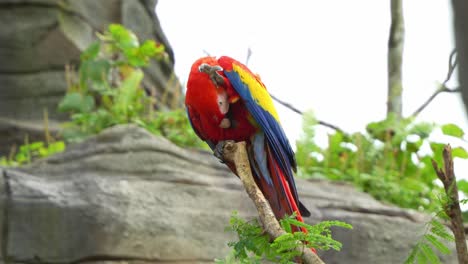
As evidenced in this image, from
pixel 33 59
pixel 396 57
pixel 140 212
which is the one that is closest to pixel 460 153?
pixel 396 57

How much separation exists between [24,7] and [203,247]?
398 cm

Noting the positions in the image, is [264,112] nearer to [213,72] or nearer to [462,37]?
[213,72]

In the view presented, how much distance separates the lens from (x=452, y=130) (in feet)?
16.0

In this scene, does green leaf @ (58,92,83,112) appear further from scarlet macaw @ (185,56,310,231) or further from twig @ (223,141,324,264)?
twig @ (223,141,324,264)

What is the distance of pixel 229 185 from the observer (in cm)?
444

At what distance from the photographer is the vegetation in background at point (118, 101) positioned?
5234 millimetres

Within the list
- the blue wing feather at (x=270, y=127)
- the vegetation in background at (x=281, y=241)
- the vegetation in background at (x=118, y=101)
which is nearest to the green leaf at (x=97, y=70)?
the vegetation in background at (x=118, y=101)

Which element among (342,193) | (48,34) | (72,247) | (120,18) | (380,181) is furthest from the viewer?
(120,18)

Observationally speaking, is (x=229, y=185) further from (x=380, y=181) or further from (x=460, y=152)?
(x=460, y=152)

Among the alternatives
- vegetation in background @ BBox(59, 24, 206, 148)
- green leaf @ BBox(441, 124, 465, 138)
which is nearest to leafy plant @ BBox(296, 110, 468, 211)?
green leaf @ BBox(441, 124, 465, 138)

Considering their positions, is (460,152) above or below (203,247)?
above

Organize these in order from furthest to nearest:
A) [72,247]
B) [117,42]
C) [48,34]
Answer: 1. [48,34]
2. [117,42]
3. [72,247]

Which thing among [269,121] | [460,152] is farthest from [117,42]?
[269,121]

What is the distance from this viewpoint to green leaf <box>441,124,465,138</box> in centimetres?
482
